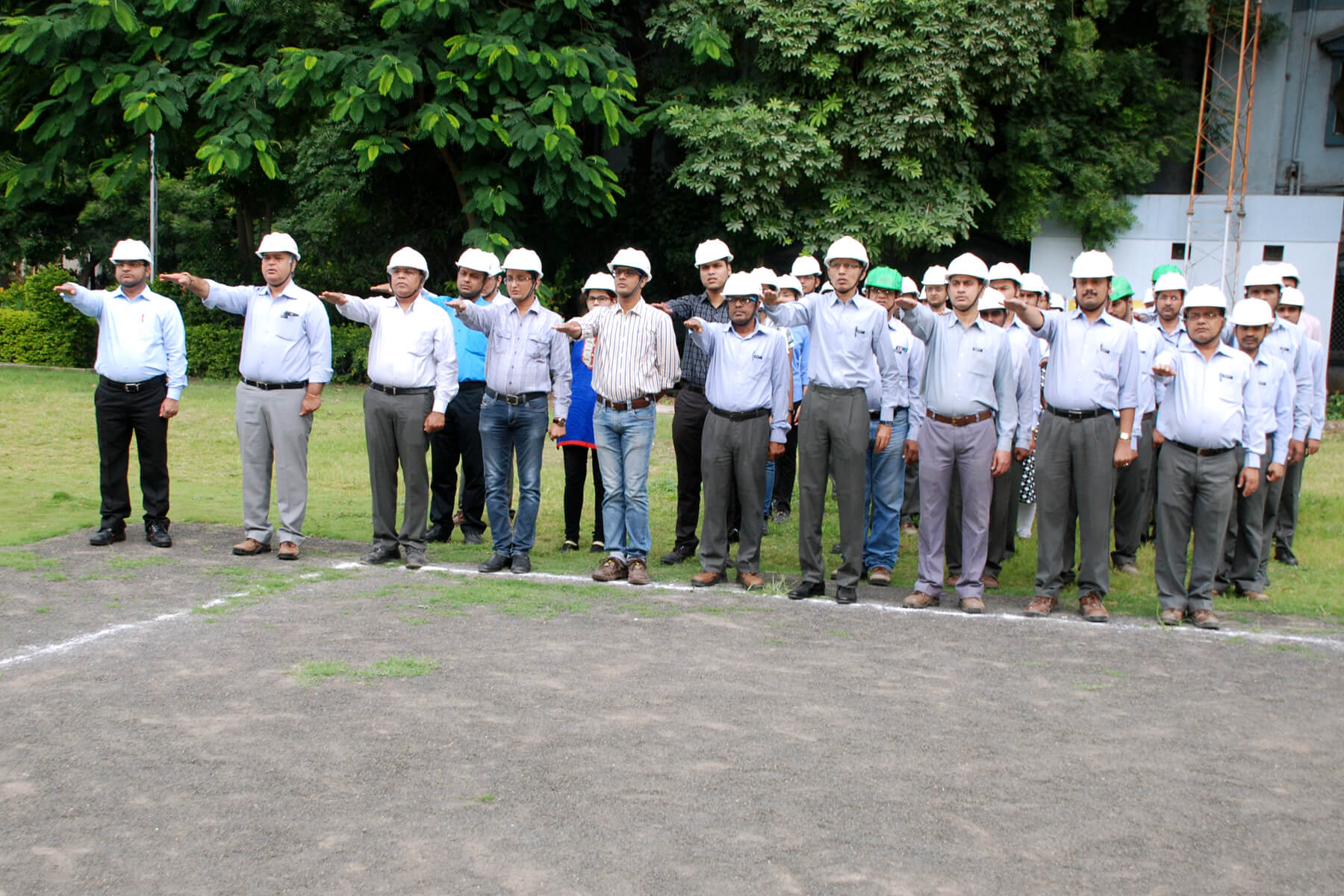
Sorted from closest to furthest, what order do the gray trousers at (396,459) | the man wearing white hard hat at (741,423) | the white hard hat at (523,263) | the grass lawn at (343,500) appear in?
1. the man wearing white hard hat at (741,423)
2. the white hard hat at (523,263)
3. the gray trousers at (396,459)
4. the grass lawn at (343,500)

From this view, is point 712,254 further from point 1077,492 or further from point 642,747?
point 642,747

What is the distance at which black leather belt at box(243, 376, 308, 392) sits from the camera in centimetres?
885

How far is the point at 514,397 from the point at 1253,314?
4950mm

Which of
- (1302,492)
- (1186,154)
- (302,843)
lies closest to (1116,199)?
(1186,154)

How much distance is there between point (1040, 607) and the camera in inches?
311

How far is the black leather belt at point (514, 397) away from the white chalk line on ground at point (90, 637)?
2.30 meters

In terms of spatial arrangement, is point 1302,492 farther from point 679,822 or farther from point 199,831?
point 199,831

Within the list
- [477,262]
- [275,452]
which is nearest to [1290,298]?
[477,262]

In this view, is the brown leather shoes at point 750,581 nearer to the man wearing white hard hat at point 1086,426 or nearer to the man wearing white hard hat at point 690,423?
the man wearing white hard hat at point 690,423

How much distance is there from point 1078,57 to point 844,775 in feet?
65.2

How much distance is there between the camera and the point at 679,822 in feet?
14.6

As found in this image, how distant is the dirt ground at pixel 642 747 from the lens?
4.13m

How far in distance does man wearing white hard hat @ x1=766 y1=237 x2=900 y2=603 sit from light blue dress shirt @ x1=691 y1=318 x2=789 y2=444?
21cm

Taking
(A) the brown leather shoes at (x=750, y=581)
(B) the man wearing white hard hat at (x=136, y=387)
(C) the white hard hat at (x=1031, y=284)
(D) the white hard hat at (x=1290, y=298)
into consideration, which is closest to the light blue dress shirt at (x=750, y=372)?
(A) the brown leather shoes at (x=750, y=581)
